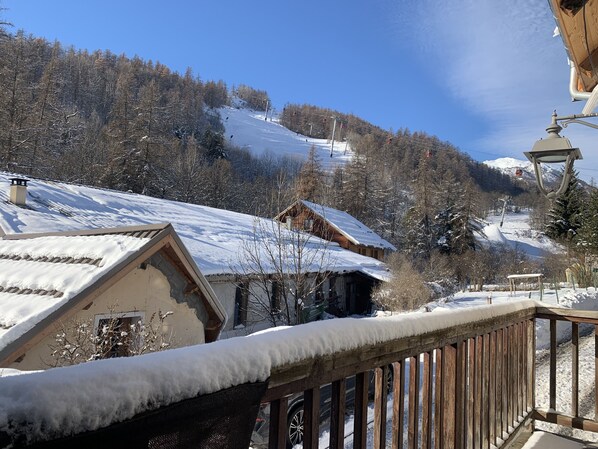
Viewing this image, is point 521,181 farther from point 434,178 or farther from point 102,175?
point 102,175

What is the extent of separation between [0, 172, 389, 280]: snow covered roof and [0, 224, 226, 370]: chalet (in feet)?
11.8

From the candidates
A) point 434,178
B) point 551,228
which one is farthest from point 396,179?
point 551,228

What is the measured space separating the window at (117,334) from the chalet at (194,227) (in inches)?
129

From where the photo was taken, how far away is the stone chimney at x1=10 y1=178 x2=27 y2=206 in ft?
38.8

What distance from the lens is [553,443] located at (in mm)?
3258

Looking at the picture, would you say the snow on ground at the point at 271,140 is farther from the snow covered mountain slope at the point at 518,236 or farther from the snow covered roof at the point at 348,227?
the snow covered roof at the point at 348,227

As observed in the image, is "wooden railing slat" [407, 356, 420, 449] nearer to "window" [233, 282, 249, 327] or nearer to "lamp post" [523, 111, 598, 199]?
"lamp post" [523, 111, 598, 199]

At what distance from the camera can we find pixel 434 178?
44375mm

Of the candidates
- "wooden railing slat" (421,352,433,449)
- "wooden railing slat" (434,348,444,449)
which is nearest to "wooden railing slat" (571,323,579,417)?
"wooden railing slat" (434,348,444,449)

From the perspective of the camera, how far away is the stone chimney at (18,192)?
38.8 ft

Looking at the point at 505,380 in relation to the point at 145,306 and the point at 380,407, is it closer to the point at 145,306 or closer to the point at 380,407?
the point at 380,407

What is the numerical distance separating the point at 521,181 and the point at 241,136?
6078cm

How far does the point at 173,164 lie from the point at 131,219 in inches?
1032

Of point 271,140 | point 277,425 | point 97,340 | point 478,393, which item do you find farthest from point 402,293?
point 271,140
